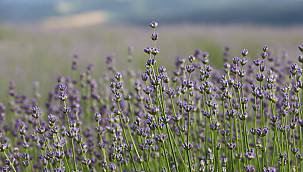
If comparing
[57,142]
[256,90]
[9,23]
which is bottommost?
[57,142]

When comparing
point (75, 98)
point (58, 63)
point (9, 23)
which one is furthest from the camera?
Result: point (9, 23)

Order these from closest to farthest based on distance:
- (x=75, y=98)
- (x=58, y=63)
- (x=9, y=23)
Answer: (x=75, y=98)
(x=58, y=63)
(x=9, y=23)

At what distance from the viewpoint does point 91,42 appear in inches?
446

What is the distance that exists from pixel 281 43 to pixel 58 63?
5.52m

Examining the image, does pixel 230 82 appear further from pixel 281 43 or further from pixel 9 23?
pixel 9 23

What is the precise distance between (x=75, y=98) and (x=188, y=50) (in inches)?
266

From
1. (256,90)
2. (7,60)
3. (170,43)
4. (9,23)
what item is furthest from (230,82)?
(9,23)

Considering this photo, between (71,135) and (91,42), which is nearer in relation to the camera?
(71,135)

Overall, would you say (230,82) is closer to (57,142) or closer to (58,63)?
(57,142)

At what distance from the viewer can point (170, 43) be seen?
10.9m

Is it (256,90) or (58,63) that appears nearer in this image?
(256,90)

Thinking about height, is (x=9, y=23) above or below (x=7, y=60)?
above

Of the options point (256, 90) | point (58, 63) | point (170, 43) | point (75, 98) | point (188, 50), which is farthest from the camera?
point (170, 43)

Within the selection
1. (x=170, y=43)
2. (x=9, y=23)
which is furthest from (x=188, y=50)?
(x=9, y=23)
